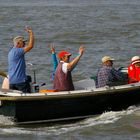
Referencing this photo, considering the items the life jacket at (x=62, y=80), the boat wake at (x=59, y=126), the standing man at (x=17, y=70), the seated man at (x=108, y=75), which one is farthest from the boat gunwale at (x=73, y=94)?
the standing man at (x=17, y=70)

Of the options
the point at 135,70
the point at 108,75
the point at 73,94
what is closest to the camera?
the point at 73,94

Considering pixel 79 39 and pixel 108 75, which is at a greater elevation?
pixel 79 39

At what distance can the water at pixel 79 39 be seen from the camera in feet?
41.4

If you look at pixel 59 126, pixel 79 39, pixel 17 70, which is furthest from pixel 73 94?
pixel 79 39

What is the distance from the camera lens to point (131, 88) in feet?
43.1

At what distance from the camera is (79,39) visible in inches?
966

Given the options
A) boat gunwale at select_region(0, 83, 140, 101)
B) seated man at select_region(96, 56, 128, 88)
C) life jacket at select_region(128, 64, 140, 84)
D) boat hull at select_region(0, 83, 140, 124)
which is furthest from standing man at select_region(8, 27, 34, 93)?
life jacket at select_region(128, 64, 140, 84)

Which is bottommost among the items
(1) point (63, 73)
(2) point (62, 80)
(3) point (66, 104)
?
(3) point (66, 104)

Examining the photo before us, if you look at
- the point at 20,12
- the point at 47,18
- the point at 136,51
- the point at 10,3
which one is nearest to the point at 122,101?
the point at 136,51

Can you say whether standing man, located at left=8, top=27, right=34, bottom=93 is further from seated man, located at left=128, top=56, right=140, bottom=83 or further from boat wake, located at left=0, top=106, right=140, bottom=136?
seated man, located at left=128, top=56, right=140, bottom=83

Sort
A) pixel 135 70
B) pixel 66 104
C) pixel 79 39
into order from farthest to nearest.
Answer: pixel 79 39, pixel 135 70, pixel 66 104

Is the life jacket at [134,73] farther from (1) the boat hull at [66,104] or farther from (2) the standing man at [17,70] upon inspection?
(2) the standing man at [17,70]

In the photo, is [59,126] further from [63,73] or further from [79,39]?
[79,39]

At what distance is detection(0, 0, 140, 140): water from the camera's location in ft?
41.4
